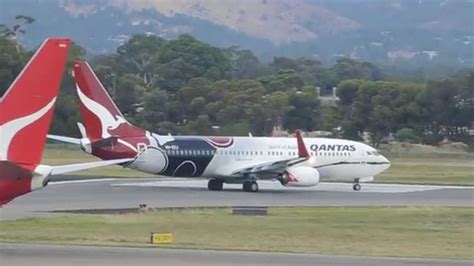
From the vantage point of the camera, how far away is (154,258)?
84.9ft

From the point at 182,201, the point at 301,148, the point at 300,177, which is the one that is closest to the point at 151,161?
the point at 300,177

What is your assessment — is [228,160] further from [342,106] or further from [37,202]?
[342,106]

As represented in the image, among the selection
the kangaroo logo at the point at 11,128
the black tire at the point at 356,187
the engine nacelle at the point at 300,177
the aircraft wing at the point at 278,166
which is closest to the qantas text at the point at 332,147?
A: the aircraft wing at the point at 278,166

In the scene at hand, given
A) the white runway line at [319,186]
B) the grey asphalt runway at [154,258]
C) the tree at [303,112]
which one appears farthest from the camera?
the tree at [303,112]

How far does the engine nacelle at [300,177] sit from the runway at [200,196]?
0.46m

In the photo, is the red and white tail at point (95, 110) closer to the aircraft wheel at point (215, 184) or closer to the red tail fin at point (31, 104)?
the aircraft wheel at point (215, 184)

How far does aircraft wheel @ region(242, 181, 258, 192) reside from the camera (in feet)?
188

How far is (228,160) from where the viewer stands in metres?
58.1

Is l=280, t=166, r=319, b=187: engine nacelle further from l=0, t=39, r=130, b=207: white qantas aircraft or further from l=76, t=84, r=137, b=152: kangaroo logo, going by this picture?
l=0, t=39, r=130, b=207: white qantas aircraft

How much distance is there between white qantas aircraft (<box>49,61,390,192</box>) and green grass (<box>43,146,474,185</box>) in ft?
28.5

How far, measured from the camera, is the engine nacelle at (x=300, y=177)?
55.9 meters

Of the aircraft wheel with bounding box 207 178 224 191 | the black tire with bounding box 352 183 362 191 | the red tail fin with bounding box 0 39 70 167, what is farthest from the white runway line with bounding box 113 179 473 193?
the red tail fin with bounding box 0 39 70 167

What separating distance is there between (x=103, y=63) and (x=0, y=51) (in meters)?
30.5

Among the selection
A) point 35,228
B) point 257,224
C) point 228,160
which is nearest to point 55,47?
point 35,228
